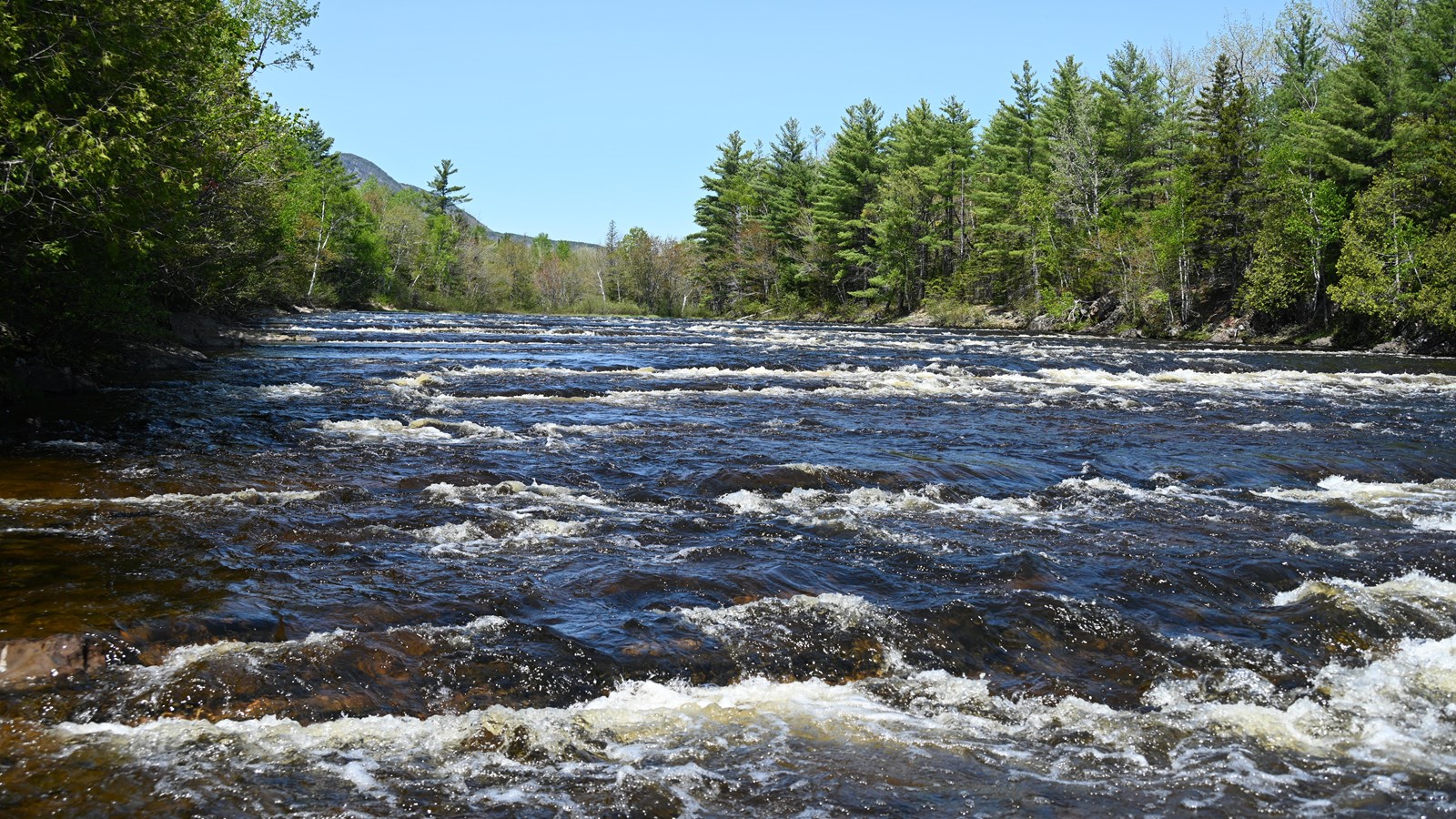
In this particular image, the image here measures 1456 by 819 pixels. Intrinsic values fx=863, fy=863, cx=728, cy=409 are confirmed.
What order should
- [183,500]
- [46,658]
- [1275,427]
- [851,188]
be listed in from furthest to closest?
[851,188]
[1275,427]
[183,500]
[46,658]

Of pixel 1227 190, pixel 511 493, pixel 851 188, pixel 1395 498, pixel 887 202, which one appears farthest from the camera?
pixel 851 188

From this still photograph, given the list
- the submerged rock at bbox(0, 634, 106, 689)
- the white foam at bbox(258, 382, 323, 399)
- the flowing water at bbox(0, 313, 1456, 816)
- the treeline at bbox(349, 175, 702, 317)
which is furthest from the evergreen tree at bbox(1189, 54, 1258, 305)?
the treeline at bbox(349, 175, 702, 317)

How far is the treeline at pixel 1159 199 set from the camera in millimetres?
34094

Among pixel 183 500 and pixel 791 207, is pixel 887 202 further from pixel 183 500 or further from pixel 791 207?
pixel 183 500

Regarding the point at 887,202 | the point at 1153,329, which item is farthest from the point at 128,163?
the point at 887,202

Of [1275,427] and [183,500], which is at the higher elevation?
[1275,427]

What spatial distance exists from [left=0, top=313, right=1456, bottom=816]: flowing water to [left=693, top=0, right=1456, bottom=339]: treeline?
91.2 feet

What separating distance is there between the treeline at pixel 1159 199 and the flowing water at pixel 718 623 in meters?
27.8

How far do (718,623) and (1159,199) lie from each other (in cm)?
5598

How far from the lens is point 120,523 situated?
7.70 metres

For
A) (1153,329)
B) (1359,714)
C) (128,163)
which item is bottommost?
(1359,714)

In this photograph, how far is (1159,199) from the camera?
53188 millimetres

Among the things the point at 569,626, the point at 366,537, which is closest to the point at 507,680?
the point at 569,626

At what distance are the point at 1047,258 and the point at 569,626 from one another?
55.7 metres
